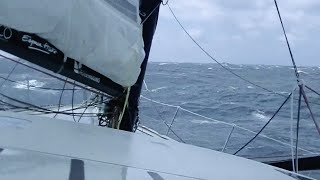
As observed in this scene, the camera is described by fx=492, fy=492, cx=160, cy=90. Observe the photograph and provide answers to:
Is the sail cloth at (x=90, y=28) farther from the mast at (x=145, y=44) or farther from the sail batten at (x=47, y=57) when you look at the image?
the mast at (x=145, y=44)

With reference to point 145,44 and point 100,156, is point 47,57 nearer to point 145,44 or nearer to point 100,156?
point 100,156

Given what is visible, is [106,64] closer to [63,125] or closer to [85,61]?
[85,61]

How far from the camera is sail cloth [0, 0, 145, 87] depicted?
1.96 meters

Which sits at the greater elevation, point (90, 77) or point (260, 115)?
point (90, 77)

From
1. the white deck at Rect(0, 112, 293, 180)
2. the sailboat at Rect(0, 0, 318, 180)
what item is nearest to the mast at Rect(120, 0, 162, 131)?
the sailboat at Rect(0, 0, 318, 180)

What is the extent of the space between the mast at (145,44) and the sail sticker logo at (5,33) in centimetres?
111

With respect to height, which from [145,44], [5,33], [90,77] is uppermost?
[145,44]

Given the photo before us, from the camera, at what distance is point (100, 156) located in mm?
1966

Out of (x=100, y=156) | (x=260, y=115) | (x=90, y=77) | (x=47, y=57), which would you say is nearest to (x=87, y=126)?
(x=90, y=77)

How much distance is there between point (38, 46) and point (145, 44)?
1.15 metres

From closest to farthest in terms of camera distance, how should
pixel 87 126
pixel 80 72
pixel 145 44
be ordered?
pixel 80 72 < pixel 87 126 < pixel 145 44

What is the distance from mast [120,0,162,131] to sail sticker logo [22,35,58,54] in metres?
0.93

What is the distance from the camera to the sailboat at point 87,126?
70.1 inches

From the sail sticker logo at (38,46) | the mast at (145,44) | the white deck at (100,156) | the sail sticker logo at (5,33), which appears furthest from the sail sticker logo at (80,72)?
the mast at (145,44)
